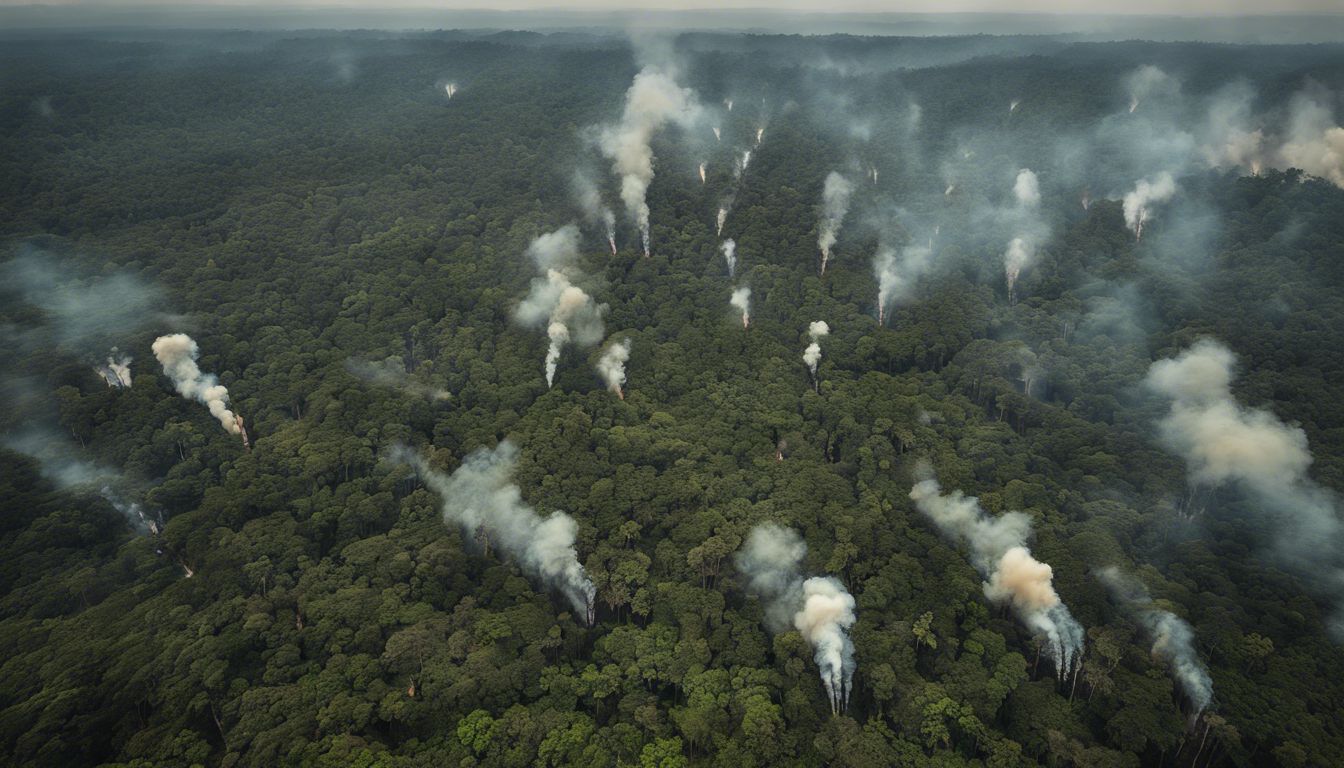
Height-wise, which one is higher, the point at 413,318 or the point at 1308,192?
the point at 1308,192

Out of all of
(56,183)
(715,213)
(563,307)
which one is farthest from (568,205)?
(56,183)

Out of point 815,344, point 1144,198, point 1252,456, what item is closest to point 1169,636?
point 1252,456

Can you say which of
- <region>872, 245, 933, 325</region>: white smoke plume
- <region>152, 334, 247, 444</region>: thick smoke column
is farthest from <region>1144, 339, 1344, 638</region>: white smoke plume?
<region>152, 334, 247, 444</region>: thick smoke column

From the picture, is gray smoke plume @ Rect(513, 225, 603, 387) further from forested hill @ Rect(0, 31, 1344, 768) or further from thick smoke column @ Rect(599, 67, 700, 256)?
thick smoke column @ Rect(599, 67, 700, 256)

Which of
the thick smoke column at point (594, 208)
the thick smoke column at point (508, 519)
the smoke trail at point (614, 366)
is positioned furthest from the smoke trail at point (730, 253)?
the thick smoke column at point (508, 519)

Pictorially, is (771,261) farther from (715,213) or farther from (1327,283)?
(1327,283)
